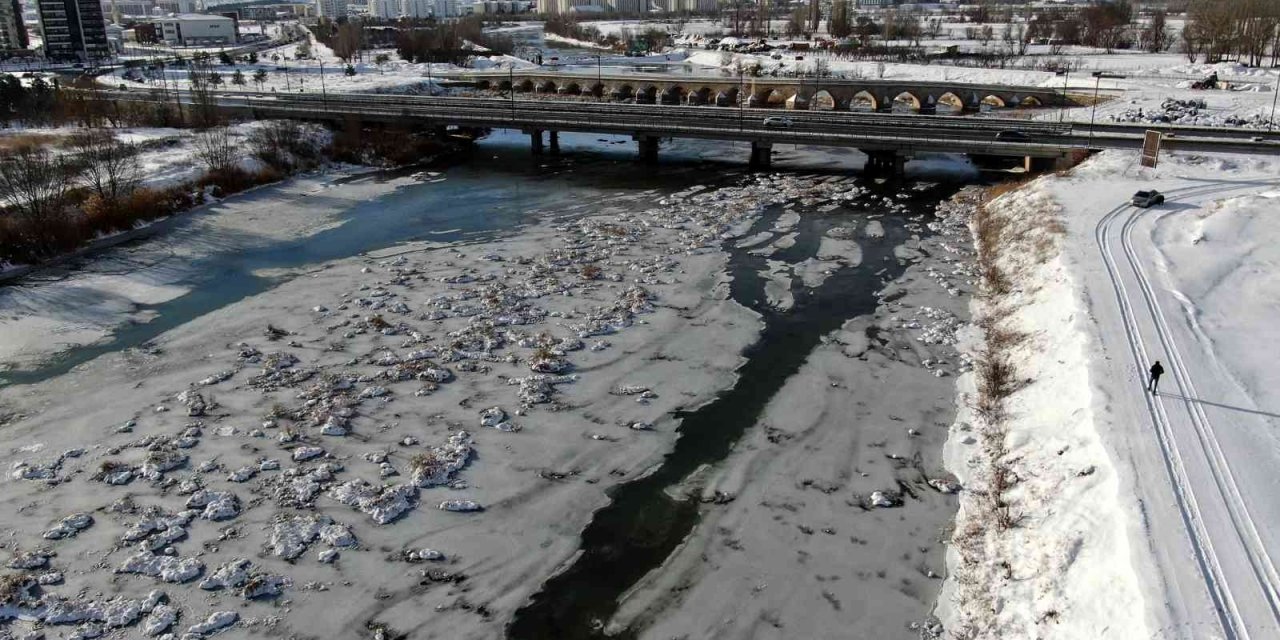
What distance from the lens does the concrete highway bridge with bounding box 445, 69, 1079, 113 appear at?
242 ft

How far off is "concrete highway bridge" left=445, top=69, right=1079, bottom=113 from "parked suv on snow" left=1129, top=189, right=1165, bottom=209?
127 ft

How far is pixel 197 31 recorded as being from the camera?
183500mm

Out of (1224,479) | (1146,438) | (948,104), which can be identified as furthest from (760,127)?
(1224,479)

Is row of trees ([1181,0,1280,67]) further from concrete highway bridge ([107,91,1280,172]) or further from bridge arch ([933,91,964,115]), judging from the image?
concrete highway bridge ([107,91,1280,172])

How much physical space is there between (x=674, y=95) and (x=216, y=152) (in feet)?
171

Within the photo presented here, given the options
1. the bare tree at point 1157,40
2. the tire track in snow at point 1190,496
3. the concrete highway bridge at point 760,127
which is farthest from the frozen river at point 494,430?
the bare tree at point 1157,40

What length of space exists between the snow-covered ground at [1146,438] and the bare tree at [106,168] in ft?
130

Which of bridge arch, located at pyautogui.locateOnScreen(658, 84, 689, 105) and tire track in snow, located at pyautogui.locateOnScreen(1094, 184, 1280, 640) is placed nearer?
tire track in snow, located at pyautogui.locateOnScreen(1094, 184, 1280, 640)

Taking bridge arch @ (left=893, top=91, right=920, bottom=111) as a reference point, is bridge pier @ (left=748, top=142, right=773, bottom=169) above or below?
below

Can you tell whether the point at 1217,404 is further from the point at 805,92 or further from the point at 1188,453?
the point at 805,92

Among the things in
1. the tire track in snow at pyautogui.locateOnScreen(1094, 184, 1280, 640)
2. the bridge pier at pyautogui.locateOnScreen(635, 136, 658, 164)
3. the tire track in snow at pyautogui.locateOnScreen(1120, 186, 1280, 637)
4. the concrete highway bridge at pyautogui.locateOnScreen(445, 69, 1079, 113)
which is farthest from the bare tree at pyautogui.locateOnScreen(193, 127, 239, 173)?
the tire track in snow at pyautogui.locateOnScreen(1120, 186, 1280, 637)

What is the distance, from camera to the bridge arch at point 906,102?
77625 millimetres

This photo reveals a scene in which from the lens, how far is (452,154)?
197 feet

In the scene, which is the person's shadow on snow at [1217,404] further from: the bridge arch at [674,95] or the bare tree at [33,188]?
the bridge arch at [674,95]
